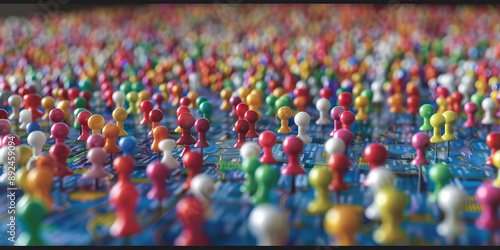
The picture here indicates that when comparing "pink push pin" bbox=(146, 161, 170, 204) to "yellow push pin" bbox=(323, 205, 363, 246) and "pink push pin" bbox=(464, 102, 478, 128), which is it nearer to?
"yellow push pin" bbox=(323, 205, 363, 246)

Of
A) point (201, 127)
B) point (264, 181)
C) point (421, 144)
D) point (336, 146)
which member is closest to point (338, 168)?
point (336, 146)

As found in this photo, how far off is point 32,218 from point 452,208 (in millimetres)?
762

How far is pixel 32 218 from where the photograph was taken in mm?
892

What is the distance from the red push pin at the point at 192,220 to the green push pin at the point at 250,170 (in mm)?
239

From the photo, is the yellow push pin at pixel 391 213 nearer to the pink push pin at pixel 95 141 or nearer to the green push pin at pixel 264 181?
the green push pin at pixel 264 181

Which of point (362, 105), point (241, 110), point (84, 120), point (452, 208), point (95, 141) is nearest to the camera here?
point (452, 208)

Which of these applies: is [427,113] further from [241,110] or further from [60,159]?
[60,159]

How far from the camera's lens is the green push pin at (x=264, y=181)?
1051mm

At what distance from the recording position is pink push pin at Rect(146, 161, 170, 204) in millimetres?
1100

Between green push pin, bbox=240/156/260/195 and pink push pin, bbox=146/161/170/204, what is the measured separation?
0.59 feet

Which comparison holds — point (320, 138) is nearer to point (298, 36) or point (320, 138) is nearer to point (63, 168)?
point (63, 168)

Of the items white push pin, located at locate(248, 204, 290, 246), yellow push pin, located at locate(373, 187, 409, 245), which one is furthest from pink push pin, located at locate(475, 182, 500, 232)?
white push pin, located at locate(248, 204, 290, 246)

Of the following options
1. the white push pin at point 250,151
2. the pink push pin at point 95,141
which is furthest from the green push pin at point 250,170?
the pink push pin at point 95,141

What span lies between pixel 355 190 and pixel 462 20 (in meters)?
4.38
